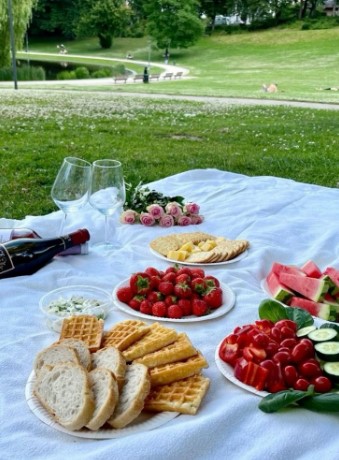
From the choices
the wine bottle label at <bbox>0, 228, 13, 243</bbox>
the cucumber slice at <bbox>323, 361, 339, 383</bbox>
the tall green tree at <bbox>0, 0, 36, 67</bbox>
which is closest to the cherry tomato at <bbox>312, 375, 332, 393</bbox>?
the cucumber slice at <bbox>323, 361, 339, 383</bbox>

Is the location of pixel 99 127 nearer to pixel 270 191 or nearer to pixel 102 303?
pixel 270 191

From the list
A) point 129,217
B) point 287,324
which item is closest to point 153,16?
point 129,217

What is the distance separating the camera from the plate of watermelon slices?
9.11 ft

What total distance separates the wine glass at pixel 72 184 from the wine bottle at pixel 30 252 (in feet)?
0.65

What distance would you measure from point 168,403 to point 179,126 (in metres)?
9.91

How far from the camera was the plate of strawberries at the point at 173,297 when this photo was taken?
2613 millimetres

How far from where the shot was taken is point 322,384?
6.50 ft

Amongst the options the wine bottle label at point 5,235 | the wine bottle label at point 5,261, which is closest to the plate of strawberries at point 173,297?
the wine bottle label at point 5,261

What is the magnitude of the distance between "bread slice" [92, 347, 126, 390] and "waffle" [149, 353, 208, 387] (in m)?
0.11

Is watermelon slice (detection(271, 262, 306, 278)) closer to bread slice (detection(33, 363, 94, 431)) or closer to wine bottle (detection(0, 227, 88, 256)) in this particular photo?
wine bottle (detection(0, 227, 88, 256))

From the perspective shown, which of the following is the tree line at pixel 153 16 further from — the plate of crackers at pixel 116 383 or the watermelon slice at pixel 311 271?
the plate of crackers at pixel 116 383

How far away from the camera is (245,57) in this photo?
165ft

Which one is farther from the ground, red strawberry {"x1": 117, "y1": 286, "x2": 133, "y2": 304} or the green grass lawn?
red strawberry {"x1": 117, "y1": 286, "x2": 133, "y2": 304}

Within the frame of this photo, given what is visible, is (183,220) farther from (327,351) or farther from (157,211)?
(327,351)
